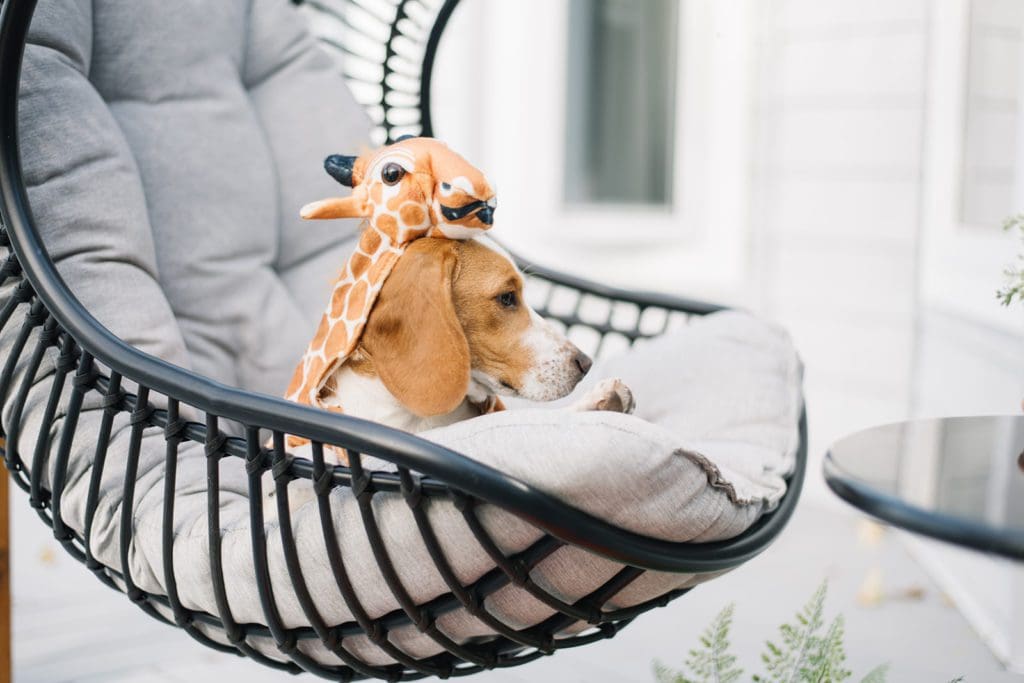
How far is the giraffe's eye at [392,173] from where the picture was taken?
3.84 feet

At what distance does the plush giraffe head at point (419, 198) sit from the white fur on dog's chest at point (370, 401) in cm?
16

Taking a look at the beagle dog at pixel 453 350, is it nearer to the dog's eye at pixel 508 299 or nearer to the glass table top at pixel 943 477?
the dog's eye at pixel 508 299

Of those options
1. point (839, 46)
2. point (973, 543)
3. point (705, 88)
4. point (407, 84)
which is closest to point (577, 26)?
point (705, 88)

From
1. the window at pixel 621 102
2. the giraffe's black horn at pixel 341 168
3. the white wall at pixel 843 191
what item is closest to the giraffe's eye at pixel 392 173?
the giraffe's black horn at pixel 341 168

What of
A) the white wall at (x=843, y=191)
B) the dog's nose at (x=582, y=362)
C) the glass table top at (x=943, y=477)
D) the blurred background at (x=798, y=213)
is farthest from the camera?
the white wall at (x=843, y=191)

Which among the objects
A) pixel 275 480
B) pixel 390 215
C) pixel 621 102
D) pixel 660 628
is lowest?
pixel 660 628

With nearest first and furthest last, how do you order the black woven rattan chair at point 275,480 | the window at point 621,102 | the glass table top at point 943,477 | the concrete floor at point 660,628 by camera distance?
the glass table top at point 943,477 → the black woven rattan chair at point 275,480 → the concrete floor at point 660,628 → the window at point 621,102

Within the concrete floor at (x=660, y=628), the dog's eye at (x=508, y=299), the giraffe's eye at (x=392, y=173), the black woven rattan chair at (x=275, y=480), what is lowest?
the concrete floor at (x=660, y=628)

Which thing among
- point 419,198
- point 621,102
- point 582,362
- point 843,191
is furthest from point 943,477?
point 621,102

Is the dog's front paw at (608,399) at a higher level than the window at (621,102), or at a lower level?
lower

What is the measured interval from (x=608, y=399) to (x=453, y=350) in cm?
17

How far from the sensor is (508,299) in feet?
4.03

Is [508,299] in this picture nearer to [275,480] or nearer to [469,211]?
[469,211]

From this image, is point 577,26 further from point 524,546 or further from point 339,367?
point 524,546
